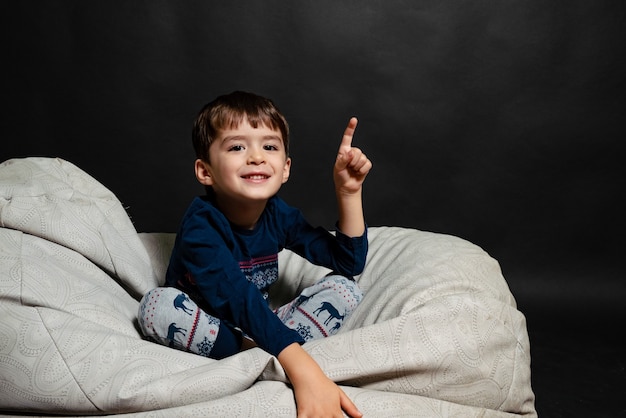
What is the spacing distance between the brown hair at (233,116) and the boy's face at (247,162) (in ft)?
0.05

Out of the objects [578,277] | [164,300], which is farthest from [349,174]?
[578,277]

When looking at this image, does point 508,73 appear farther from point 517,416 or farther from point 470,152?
point 517,416

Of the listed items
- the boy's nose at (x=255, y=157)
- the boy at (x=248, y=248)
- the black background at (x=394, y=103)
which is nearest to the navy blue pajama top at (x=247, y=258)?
the boy at (x=248, y=248)

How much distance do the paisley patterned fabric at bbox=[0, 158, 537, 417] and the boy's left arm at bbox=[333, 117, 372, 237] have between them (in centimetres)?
19

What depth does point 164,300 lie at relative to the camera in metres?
1.91

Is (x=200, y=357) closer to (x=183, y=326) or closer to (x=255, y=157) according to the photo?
(x=183, y=326)

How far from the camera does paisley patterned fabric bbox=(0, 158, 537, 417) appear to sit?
160cm

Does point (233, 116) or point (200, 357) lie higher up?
point (233, 116)

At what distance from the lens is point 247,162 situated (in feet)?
6.51

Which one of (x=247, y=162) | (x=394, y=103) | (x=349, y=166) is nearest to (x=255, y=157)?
(x=247, y=162)

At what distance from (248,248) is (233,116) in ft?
1.24

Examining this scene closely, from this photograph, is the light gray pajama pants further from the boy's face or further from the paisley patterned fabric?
the boy's face

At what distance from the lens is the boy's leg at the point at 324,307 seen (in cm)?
209

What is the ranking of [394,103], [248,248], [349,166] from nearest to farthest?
[349,166]
[248,248]
[394,103]
